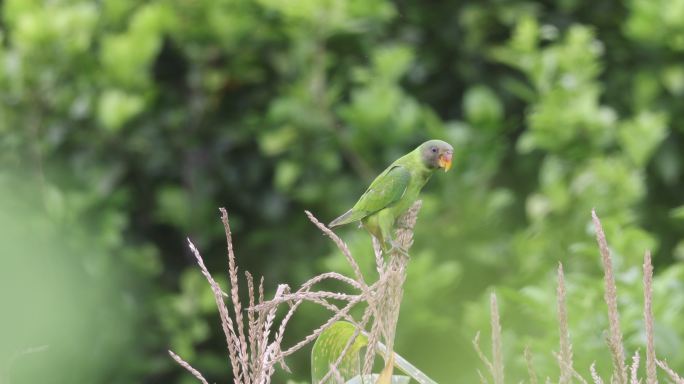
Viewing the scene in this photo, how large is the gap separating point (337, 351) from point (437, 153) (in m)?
0.40

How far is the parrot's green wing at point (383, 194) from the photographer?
1985 millimetres

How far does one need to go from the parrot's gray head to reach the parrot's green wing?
6cm

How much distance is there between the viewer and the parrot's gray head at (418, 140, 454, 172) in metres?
1.92

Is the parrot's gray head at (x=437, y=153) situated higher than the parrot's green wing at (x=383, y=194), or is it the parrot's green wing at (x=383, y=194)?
the parrot's gray head at (x=437, y=153)

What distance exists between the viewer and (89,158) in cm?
465

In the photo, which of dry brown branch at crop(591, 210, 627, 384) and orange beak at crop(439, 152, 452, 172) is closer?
dry brown branch at crop(591, 210, 627, 384)

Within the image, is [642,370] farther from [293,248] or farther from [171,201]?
[171,201]

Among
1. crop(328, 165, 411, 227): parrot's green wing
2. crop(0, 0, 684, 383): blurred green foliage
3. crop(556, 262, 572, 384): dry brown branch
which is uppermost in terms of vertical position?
crop(0, 0, 684, 383): blurred green foliage

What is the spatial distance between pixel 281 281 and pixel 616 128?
1530 millimetres

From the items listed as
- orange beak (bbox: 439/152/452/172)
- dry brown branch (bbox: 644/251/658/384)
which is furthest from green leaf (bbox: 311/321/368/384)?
dry brown branch (bbox: 644/251/658/384)

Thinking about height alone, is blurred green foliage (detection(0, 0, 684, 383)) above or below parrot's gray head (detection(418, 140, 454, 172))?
above

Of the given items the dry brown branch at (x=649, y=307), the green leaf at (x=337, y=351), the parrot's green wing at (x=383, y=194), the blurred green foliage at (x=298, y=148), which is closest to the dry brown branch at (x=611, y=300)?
the dry brown branch at (x=649, y=307)

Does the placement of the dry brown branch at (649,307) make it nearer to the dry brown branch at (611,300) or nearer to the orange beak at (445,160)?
the dry brown branch at (611,300)

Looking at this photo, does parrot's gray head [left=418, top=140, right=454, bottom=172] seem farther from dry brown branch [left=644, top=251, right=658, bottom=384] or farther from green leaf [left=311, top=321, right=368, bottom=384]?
dry brown branch [left=644, top=251, right=658, bottom=384]
